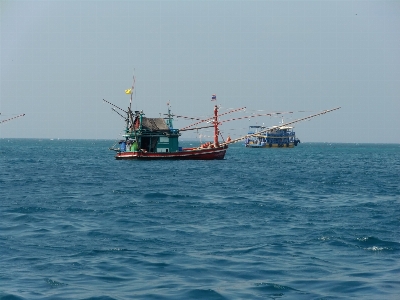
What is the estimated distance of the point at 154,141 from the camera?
8156 cm

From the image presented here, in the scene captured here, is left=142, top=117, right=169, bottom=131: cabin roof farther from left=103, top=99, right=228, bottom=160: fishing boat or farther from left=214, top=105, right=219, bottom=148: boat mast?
left=214, top=105, right=219, bottom=148: boat mast

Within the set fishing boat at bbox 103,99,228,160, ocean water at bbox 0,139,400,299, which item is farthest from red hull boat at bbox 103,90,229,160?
ocean water at bbox 0,139,400,299

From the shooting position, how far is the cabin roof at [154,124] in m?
80.8

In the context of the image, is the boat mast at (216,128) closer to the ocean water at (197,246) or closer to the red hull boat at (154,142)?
the red hull boat at (154,142)

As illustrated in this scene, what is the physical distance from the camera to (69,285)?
15820 mm

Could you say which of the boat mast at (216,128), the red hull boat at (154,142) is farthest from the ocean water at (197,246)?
the boat mast at (216,128)

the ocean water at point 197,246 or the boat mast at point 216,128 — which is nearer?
the ocean water at point 197,246

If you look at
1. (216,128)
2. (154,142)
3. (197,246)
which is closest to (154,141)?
(154,142)

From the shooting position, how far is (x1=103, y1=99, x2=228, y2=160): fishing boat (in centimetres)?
8025

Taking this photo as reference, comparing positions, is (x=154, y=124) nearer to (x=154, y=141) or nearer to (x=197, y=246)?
(x=154, y=141)

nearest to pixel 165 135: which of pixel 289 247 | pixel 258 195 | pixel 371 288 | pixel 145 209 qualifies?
pixel 258 195

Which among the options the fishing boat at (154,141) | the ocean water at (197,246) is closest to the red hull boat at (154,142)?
the fishing boat at (154,141)

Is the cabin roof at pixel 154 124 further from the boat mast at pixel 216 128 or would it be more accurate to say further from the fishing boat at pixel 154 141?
the boat mast at pixel 216 128

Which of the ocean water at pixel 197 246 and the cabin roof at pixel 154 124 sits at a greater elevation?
the cabin roof at pixel 154 124
